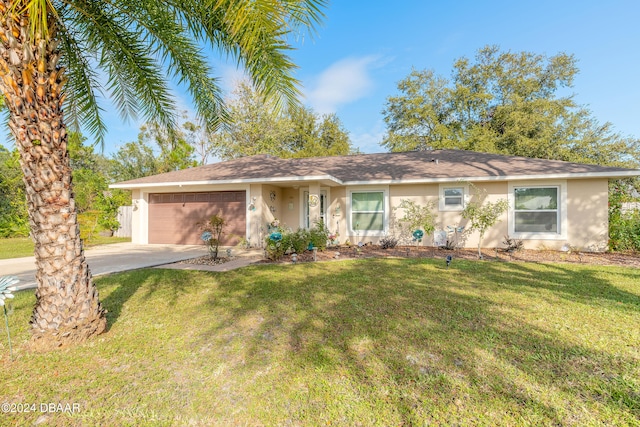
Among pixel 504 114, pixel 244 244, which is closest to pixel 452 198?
pixel 244 244

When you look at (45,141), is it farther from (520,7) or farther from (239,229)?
(520,7)

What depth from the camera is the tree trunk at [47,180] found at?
9.62 feet

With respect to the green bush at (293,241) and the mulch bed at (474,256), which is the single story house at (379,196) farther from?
the green bush at (293,241)

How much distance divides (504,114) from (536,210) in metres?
17.1

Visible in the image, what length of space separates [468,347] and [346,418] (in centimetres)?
171

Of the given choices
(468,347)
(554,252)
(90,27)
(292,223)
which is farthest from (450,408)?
(292,223)

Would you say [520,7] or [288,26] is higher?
[520,7]

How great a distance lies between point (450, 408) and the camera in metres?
2.24

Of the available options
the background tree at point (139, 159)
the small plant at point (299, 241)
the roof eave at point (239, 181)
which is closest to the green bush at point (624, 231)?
the roof eave at point (239, 181)

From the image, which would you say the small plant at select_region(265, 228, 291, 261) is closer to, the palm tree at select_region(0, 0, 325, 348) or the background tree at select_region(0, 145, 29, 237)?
the palm tree at select_region(0, 0, 325, 348)

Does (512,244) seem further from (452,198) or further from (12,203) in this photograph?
(12,203)

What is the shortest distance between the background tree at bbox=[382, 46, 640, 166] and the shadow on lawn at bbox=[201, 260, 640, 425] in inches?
769

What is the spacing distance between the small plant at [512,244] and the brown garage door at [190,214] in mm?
8961

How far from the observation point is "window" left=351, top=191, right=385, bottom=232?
1094 centimetres
